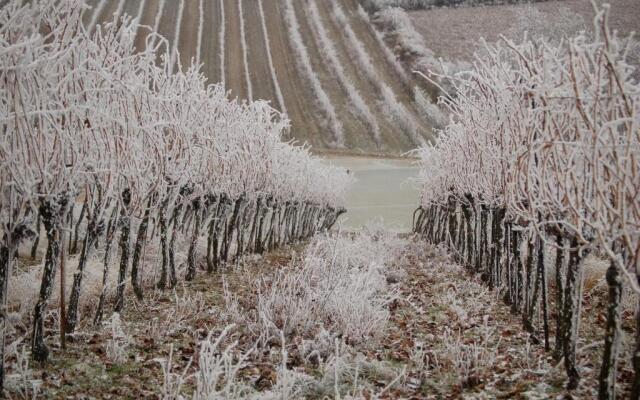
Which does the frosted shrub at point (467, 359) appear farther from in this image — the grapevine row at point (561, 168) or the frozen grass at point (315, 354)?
the grapevine row at point (561, 168)

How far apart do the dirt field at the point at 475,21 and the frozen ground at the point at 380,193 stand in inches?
852

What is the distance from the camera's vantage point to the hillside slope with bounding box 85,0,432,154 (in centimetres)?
4953

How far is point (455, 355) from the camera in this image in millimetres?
6551

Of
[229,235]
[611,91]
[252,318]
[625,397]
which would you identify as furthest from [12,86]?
[229,235]

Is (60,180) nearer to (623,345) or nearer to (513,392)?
(513,392)

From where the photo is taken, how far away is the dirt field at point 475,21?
5841 centimetres

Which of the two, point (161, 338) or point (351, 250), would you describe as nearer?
point (161, 338)

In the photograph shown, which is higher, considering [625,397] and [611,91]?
[611,91]

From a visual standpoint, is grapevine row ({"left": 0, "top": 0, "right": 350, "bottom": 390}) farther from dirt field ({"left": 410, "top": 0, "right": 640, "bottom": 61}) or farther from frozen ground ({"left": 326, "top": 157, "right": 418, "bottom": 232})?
dirt field ({"left": 410, "top": 0, "right": 640, "bottom": 61})

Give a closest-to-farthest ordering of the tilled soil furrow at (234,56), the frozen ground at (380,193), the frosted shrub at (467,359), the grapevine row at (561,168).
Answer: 1. the grapevine row at (561,168)
2. the frosted shrub at (467,359)
3. the frozen ground at (380,193)
4. the tilled soil furrow at (234,56)

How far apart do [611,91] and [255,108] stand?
11776 millimetres

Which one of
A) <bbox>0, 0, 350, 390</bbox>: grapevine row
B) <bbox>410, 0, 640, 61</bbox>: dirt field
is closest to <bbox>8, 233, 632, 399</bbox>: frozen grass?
<bbox>0, 0, 350, 390</bbox>: grapevine row

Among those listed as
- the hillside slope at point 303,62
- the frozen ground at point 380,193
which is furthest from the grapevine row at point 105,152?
the hillside slope at point 303,62

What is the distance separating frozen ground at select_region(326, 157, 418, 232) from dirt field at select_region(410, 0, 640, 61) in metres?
21.7
